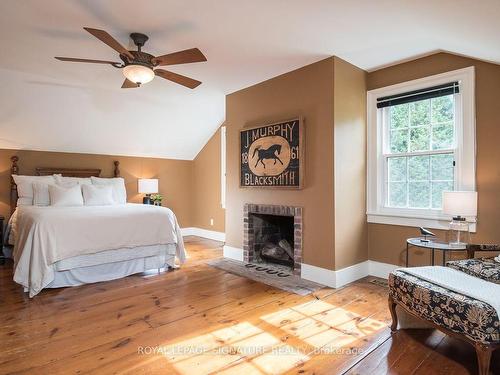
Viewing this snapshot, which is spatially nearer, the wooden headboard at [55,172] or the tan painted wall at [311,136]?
the tan painted wall at [311,136]

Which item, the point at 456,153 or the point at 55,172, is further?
the point at 55,172

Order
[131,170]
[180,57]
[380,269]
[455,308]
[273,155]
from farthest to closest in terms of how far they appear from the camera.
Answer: [131,170], [273,155], [380,269], [180,57], [455,308]

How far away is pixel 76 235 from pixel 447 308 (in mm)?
3493

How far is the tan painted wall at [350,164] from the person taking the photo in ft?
11.2

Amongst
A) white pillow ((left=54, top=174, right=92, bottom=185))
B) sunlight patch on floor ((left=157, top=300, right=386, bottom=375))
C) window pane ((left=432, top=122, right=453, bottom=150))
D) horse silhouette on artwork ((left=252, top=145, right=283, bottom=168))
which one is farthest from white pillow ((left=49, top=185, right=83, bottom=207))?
window pane ((left=432, top=122, right=453, bottom=150))

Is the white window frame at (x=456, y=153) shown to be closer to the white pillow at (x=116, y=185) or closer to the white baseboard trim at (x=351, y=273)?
the white baseboard trim at (x=351, y=273)

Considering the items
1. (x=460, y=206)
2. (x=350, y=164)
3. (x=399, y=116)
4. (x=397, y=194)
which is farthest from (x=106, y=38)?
(x=397, y=194)

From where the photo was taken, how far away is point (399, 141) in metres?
3.62

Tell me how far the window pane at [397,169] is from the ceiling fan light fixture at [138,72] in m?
2.89

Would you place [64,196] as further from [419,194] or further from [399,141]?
[419,194]

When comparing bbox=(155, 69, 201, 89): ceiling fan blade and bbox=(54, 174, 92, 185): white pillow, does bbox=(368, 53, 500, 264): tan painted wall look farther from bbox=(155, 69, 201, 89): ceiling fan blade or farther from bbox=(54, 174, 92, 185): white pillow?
bbox=(54, 174, 92, 185): white pillow

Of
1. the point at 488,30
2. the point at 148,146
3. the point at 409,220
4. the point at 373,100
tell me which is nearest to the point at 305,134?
the point at 373,100

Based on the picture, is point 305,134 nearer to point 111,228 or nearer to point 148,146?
point 111,228

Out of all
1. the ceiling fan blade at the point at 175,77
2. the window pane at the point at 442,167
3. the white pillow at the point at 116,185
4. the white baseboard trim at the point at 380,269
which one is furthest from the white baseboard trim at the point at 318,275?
the white pillow at the point at 116,185
